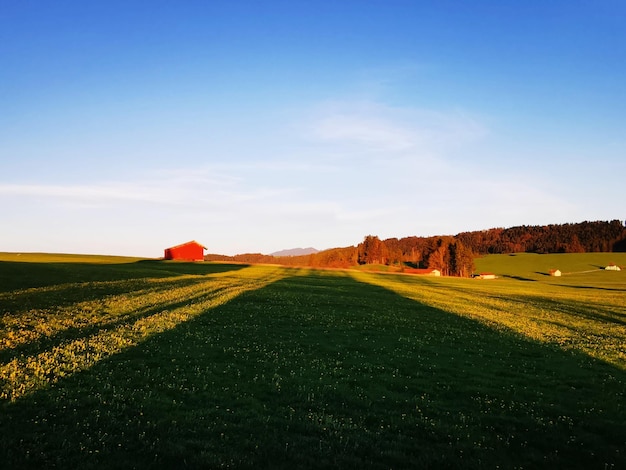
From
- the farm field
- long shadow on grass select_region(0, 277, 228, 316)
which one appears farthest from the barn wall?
the farm field

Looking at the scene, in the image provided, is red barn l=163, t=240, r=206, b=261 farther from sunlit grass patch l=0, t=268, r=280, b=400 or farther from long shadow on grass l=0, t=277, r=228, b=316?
sunlit grass patch l=0, t=268, r=280, b=400

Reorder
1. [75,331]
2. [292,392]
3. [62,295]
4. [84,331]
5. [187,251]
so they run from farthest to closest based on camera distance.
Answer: [187,251], [62,295], [84,331], [75,331], [292,392]

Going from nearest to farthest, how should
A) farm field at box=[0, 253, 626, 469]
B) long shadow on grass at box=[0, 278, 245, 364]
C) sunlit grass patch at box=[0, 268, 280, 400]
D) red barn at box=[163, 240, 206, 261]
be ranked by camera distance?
farm field at box=[0, 253, 626, 469] < sunlit grass patch at box=[0, 268, 280, 400] < long shadow on grass at box=[0, 278, 245, 364] < red barn at box=[163, 240, 206, 261]

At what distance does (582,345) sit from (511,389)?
50.0 feet

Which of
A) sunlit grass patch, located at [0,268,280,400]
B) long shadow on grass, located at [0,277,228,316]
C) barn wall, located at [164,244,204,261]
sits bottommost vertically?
sunlit grass patch, located at [0,268,280,400]

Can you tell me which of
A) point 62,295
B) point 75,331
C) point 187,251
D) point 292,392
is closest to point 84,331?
point 75,331

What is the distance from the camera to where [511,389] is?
1870 centimetres

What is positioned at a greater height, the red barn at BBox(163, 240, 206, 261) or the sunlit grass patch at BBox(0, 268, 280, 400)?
the red barn at BBox(163, 240, 206, 261)

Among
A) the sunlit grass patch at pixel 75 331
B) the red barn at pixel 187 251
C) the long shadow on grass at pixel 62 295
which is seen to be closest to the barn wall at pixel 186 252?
the red barn at pixel 187 251

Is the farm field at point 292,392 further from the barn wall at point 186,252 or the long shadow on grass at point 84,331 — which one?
the barn wall at point 186,252

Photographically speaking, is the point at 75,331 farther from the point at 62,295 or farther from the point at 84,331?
the point at 62,295

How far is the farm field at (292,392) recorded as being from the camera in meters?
11.4

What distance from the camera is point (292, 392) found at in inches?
647

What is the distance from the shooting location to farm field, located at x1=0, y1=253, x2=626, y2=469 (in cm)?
1136
